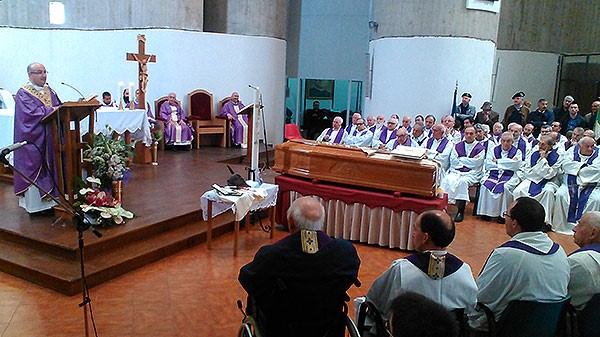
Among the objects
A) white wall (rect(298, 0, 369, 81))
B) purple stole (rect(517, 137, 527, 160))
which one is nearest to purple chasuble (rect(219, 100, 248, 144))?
white wall (rect(298, 0, 369, 81))

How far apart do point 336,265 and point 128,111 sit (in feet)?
21.4

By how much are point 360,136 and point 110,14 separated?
5.91m

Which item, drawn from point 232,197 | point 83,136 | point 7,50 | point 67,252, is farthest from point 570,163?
point 7,50

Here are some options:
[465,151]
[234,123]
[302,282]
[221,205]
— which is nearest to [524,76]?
[465,151]

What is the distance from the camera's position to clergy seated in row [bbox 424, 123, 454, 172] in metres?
7.85

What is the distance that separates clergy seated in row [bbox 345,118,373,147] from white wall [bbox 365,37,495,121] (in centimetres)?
294

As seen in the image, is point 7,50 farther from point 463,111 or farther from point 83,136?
point 463,111

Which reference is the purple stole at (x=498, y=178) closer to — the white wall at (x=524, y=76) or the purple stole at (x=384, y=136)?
the purple stole at (x=384, y=136)

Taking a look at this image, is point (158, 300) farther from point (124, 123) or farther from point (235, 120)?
point (235, 120)

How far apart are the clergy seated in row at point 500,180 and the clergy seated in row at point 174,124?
571 centimetres

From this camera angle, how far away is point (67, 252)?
4.59 m

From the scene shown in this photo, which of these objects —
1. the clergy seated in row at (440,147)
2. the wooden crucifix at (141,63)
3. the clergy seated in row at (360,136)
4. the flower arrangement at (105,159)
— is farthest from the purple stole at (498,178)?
the wooden crucifix at (141,63)

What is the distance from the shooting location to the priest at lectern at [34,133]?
5.18 meters

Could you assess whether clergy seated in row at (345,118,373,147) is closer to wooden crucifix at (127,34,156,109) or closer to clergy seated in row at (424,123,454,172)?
clergy seated in row at (424,123,454,172)
